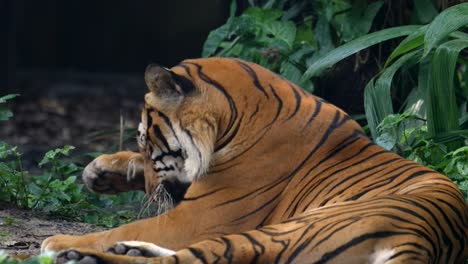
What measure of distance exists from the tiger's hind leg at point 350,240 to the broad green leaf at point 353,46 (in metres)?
2.16

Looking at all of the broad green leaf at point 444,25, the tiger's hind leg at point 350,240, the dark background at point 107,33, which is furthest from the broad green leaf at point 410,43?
the dark background at point 107,33

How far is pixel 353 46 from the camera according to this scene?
5.86 meters

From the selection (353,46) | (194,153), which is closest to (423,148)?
(353,46)

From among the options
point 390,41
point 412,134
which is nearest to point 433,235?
point 412,134

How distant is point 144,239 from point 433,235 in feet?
3.78

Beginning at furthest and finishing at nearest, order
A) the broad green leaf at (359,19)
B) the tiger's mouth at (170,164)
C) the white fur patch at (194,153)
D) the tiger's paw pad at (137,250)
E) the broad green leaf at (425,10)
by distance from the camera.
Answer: the broad green leaf at (359,19)
the broad green leaf at (425,10)
the tiger's mouth at (170,164)
the white fur patch at (194,153)
the tiger's paw pad at (137,250)

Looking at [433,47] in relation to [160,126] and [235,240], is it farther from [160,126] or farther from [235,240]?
[235,240]

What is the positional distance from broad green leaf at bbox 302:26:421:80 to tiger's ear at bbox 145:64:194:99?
5.47ft

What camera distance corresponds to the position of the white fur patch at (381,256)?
342 cm

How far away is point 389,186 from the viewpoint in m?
4.02

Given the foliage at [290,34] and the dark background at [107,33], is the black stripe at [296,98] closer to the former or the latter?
the foliage at [290,34]

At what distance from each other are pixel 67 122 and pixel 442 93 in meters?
6.82

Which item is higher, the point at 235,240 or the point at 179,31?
the point at 235,240

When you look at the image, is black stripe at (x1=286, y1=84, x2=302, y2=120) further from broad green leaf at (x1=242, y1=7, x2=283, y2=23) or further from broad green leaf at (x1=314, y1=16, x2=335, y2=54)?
broad green leaf at (x1=242, y1=7, x2=283, y2=23)
